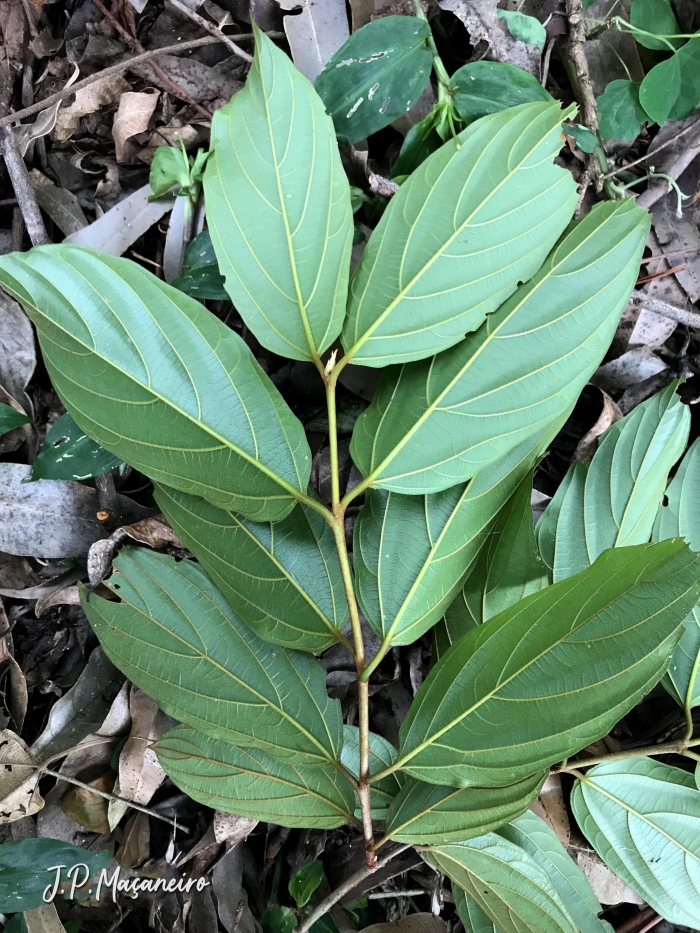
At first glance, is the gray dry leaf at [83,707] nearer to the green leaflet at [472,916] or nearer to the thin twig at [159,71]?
the green leaflet at [472,916]

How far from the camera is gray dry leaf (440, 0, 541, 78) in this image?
1039 millimetres

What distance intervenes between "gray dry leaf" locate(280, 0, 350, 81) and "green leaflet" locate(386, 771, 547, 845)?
1.16 m

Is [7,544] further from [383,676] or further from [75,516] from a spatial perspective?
[383,676]

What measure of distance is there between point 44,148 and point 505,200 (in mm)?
947

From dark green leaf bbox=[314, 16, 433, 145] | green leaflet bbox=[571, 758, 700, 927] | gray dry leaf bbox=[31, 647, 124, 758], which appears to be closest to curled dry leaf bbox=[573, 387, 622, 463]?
green leaflet bbox=[571, 758, 700, 927]

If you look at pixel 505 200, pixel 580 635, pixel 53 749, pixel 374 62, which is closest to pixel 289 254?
pixel 505 200

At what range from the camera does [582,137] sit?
1.01 metres

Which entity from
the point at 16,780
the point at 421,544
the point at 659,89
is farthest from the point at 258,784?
the point at 659,89

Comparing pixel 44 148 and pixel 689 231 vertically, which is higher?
pixel 44 148

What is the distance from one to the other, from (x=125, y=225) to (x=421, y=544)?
2.71 ft

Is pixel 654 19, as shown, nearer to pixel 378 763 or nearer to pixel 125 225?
pixel 125 225

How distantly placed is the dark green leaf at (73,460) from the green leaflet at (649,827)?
0.95m

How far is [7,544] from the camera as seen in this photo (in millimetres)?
1094

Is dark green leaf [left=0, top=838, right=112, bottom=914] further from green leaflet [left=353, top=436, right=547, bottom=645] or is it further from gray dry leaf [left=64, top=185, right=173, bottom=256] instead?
gray dry leaf [left=64, top=185, right=173, bottom=256]
